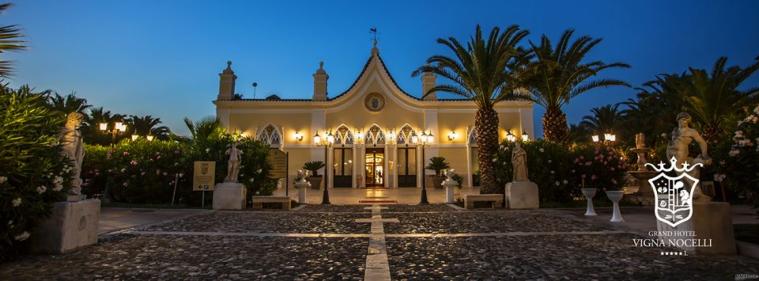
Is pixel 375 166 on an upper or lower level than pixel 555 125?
lower

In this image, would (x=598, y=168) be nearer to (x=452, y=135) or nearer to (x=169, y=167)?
(x=452, y=135)

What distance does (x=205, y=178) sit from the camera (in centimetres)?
1284

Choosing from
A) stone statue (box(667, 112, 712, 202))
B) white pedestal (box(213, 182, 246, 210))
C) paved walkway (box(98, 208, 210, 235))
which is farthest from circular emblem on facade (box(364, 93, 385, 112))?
stone statue (box(667, 112, 712, 202))

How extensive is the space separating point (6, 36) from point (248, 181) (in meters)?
10.9

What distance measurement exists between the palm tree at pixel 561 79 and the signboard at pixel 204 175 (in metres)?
12.3

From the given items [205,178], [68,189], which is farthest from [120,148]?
[68,189]

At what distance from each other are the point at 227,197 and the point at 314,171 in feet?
42.3

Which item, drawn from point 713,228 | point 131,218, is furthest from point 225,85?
point 713,228

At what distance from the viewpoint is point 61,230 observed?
5.67m

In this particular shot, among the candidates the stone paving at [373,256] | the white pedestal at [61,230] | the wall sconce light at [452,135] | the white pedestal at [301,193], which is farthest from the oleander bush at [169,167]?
the wall sconce light at [452,135]

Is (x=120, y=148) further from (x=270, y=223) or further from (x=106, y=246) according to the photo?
(x=106, y=246)

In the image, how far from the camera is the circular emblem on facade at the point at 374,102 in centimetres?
2738

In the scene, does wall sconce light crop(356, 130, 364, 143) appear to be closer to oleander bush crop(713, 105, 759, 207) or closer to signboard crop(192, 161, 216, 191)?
signboard crop(192, 161, 216, 191)

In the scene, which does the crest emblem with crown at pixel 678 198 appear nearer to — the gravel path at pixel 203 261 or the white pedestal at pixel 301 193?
the gravel path at pixel 203 261
